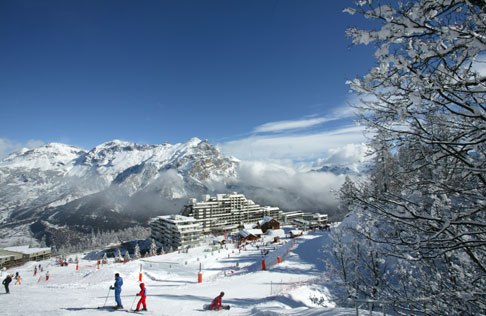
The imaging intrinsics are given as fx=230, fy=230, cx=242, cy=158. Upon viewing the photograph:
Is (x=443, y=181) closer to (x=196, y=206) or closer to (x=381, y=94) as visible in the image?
(x=381, y=94)

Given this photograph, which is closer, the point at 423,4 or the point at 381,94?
the point at 423,4

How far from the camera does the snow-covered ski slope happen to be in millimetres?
10133

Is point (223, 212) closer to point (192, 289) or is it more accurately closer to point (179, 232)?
point (179, 232)

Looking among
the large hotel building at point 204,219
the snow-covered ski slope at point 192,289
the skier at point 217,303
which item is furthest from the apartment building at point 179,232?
the skier at point 217,303

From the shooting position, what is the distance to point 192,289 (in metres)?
16.7

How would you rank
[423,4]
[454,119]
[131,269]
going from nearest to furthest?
[423,4], [454,119], [131,269]

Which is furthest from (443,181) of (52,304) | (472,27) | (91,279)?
(91,279)

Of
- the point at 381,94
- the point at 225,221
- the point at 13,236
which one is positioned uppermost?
the point at 381,94

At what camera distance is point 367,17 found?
269 cm

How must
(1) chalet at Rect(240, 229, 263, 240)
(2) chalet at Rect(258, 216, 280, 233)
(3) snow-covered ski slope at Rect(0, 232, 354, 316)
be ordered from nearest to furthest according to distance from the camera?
(3) snow-covered ski slope at Rect(0, 232, 354, 316) < (1) chalet at Rect(240, 229, 263, 240) < (2) chalet at Rect(258, 216, 280, 233)

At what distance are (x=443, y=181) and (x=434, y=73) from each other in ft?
5.27

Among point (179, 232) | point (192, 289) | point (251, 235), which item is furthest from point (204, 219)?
point (192, 289)

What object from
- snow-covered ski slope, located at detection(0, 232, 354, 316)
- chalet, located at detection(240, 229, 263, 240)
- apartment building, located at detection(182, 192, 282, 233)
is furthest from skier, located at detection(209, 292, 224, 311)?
apartment building, located at detection(182, 192, 282, 233)

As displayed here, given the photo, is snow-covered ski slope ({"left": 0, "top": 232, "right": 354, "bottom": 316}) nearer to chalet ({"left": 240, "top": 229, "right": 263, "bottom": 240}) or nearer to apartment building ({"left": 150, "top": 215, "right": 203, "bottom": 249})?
chalet ({"left": 240, "top": 229, "right": 263, "bottom": 240})
